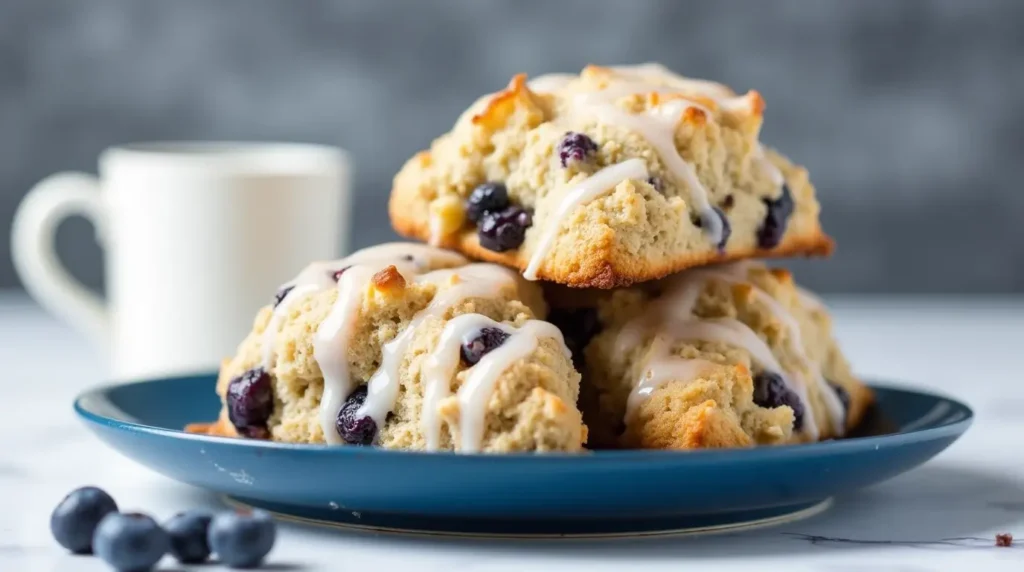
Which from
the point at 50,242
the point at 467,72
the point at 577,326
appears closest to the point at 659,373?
the point at 577,326

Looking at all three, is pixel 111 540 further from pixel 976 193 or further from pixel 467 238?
pixel 976 193

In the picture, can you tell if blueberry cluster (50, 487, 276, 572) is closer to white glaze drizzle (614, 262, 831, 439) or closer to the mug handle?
white glaze drizzle (614, 262, 831, 439)

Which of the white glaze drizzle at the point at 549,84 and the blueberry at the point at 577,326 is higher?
the white glaze drizzle at the point at 549,84

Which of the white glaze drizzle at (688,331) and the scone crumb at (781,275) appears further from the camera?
the scone crumb at (781,275)

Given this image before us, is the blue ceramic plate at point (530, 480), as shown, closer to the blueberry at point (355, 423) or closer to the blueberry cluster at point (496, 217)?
the blueberry at point (355, 423)

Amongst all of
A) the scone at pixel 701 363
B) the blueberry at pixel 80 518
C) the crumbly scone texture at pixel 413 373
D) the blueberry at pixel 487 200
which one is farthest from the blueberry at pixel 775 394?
the blueberry at pixel 80 518

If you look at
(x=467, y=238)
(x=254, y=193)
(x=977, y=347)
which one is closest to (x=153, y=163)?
(x=254, y=193)

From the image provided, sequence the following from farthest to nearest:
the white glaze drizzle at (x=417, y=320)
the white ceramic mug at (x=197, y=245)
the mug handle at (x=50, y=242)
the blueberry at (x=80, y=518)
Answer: the mug handle at (x=50, y=242) → the white ceramic mug at (x=197, y=245) → the white glaze drizzle at (x=417, y=320) → the blueberry at (x=80, y=518)

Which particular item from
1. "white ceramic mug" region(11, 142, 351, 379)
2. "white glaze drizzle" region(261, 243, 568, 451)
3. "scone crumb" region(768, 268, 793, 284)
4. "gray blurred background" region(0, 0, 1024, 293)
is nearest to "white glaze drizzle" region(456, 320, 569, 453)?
"white glaze drizzle" region(261, 243, 568, 451)
